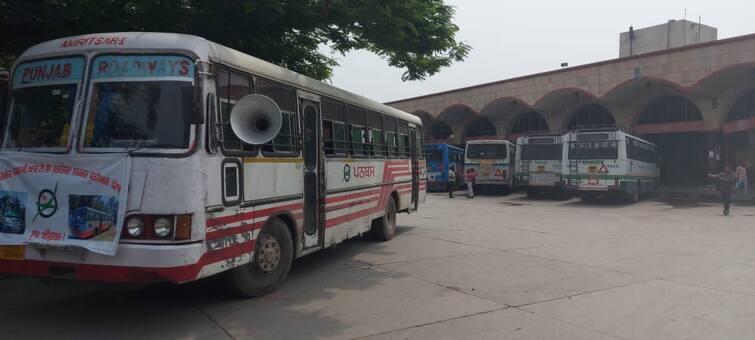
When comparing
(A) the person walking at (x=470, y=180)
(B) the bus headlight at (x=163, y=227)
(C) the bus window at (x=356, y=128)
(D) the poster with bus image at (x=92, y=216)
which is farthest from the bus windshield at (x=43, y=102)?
(A) the person walking at (x=470, y=180)

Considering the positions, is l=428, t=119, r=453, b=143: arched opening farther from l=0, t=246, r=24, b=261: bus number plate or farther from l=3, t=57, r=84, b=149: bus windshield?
l=0, t=246, r=24, b=261: bus number plate

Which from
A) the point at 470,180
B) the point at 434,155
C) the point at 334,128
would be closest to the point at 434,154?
the point at 434,155

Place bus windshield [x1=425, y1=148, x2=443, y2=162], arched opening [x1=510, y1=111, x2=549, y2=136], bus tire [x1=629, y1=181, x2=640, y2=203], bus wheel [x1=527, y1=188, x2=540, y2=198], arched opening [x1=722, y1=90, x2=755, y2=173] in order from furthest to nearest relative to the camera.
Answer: arched opening [x1=510, y1=111, x2=549, y2=136] → bus windshield [x1=425, y1=148, x2=443, y2=162] → bus wheel [x1=527, y1=188, x2=540, y2=198] → arched opening [x1=722, y1=90, x2=755, y2=173] → bus tire [x1=629, y1=181, x2=640, y2=203]

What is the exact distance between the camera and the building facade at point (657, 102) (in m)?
22.5

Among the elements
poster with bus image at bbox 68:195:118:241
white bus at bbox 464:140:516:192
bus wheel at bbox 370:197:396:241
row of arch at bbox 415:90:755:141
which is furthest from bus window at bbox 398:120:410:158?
row of arch at bbox 415:90:755:141

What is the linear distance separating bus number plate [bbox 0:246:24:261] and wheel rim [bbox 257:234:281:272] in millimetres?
2237

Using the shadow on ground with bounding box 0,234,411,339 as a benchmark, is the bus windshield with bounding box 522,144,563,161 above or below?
above

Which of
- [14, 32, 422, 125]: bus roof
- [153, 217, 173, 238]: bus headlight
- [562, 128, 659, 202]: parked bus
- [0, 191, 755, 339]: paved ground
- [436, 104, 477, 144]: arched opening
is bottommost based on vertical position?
[0, 191, 755, 339]: paved ground

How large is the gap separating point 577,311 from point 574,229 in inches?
299

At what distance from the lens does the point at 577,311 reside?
5777 millimetres

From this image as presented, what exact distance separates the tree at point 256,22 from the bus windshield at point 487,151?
1511 centimetres

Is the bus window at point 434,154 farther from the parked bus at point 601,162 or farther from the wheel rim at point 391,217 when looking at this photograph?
the wheel rim at point 391,217

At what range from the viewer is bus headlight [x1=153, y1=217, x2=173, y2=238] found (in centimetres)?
462

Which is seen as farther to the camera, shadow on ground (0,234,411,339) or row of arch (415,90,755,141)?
row of arch (415,90,755,141)
